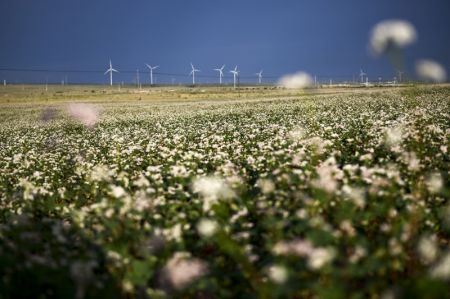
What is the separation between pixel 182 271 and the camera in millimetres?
4570

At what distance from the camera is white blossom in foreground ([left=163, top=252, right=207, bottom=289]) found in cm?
453

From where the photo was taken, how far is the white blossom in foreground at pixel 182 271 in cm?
453

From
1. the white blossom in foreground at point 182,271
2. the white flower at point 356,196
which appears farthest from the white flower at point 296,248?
the white flower at point 356,196

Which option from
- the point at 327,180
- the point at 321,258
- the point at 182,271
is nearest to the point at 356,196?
the point at 327,180

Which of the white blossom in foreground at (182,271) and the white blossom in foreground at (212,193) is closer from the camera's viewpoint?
the white blossom in foreground at (182,271)

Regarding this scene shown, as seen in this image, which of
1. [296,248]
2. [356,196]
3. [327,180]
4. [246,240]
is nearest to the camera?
[296,248]

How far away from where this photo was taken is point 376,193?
20.6 ft

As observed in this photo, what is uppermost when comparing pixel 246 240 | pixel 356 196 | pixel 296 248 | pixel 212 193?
pixel 356 196

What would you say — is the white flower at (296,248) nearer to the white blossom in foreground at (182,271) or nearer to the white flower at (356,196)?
the white blossom in foreground at (182,271)

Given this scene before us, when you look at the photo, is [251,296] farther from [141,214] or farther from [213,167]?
[213,167]

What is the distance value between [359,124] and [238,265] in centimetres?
1509

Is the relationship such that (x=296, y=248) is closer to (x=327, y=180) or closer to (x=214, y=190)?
(x=327, y=180)

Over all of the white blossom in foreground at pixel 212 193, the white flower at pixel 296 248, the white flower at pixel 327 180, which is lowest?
the white flower at pixel 296 248

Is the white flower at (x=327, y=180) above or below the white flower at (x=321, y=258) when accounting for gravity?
above
